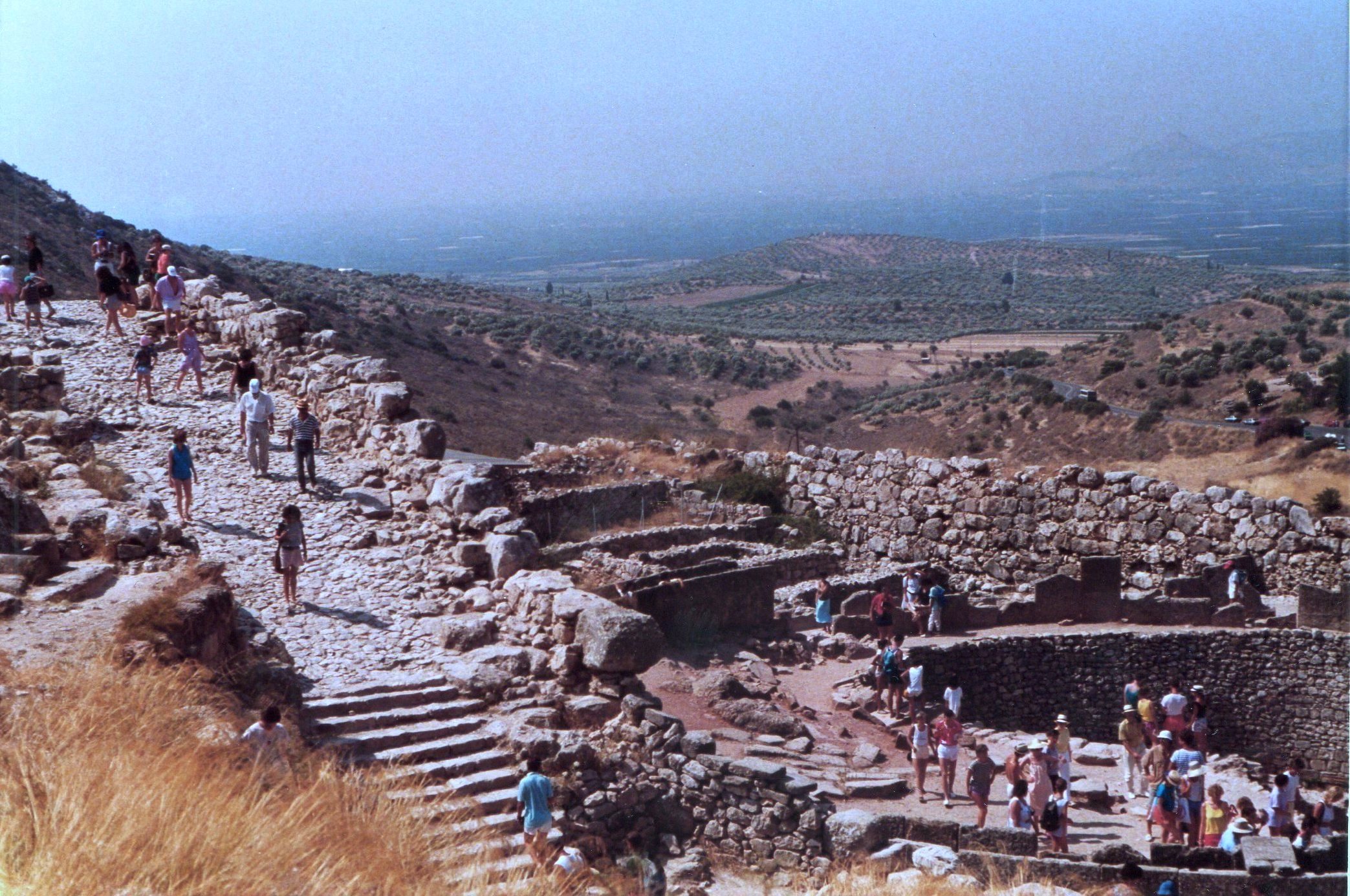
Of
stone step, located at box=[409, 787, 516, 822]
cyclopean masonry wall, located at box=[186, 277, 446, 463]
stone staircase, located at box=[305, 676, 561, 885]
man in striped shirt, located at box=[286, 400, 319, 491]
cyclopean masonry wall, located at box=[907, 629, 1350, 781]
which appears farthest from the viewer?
cyclopean masonry wall, located at box=[907, 629, 1350, 781]

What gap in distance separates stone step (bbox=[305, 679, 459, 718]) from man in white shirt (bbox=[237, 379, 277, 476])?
5377mm

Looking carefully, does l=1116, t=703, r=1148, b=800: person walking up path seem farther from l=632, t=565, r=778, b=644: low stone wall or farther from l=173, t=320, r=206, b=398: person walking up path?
l=173, t=320, r=206, b=398: person walking up path

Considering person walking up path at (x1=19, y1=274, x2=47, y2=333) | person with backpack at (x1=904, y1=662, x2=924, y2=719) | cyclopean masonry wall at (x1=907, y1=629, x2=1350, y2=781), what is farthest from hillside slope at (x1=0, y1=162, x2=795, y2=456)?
person with backpack at (x1=904, y1=662, x2=924, y2=719)

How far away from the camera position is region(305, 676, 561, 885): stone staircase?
776 centimetres

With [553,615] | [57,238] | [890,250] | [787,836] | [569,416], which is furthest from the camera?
[890,250]

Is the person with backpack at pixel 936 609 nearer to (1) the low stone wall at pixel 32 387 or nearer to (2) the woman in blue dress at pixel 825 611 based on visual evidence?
(2) the woman in blue dress at pixel 825 611

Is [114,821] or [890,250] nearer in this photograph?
[114,821]

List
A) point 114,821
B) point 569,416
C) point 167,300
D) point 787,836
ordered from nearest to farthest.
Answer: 1. point 114,821
2. point 787,836
3. point 167,300
4. point 569,416

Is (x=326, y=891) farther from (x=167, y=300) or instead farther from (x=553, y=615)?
(x=167, y=300)

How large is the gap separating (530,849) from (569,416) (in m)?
36.0

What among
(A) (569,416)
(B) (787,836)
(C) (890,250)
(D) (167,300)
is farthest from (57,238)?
(C) (890,250)

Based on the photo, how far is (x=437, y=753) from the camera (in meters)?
8.91

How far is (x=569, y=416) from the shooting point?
43594 mm

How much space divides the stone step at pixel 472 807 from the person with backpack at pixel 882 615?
870 cm
